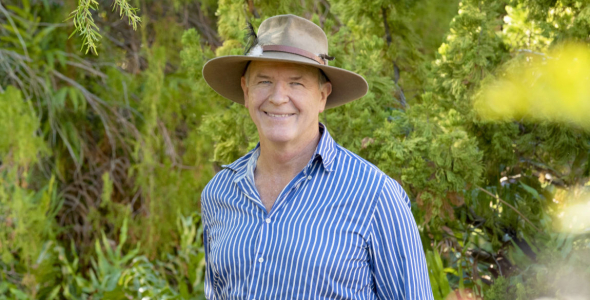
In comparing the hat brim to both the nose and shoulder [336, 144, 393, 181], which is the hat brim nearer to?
the nose

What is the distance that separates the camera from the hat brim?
1611 mm

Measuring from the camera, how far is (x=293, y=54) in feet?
5.19

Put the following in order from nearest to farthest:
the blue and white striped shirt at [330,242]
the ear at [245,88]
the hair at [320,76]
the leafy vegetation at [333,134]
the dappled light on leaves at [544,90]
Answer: the blue and white striped shirt at [330,242] < the hair at [320,76] < the ear at [245,88] < the dappled light on leaves at [544,90] < the leafy vegetation at [333,134]

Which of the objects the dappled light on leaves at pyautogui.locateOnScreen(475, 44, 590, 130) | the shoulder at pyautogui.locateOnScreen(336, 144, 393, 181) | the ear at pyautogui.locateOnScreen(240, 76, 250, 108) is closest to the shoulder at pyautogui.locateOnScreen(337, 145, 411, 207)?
the shoulder at pyautogui.locateOnScreen(336, 144, 393, 181)

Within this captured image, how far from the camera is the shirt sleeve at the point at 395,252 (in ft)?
4.84

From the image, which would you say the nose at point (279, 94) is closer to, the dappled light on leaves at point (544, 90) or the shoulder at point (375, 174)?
the shoulder at point (375, 174)

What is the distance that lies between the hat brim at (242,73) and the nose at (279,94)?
0.08m

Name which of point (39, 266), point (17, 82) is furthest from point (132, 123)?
point (39, 266)

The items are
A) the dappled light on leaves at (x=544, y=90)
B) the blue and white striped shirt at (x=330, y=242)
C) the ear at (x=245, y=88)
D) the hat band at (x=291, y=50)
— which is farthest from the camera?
the dappled light on leaves at (x=544, y=90)

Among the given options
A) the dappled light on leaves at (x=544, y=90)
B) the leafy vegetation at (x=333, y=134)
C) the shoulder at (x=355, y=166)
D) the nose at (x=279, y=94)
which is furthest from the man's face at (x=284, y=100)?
the dappled light on leaves at (x=544, y=90)

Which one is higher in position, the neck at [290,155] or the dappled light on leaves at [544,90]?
the dappled light on leaves at [544,90]

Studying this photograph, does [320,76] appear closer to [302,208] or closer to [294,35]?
[294,35]

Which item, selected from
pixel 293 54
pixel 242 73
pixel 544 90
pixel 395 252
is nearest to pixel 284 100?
pixel 293 54

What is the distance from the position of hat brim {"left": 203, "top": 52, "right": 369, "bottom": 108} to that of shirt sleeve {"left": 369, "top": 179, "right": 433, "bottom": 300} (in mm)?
403
